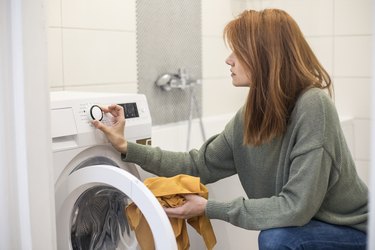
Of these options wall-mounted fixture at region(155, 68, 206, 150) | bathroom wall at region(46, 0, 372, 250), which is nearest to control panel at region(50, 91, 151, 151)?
bathroom wall at region(46, 0, 372, 250)

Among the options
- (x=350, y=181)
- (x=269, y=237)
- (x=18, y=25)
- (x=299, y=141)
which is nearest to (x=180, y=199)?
(x=269, y=237)

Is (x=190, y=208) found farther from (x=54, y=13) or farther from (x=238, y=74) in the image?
(x=54, y=13)

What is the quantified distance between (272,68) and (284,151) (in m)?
0.26

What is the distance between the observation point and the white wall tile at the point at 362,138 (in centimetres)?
313

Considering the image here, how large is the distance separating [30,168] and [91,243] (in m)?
0.66

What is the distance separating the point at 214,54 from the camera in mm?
3293

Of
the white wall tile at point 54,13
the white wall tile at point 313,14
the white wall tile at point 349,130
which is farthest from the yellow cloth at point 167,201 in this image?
the white wall tile at point 313,14

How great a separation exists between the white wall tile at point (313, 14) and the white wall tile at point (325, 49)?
36mm

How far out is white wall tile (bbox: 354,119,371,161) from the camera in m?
3.13

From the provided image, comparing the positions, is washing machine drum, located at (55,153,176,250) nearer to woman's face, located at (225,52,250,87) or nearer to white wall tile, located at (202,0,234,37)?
woman's face, located at (225,52,250,87)

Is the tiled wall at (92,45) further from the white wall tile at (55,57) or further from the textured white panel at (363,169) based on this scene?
the textured white panel at (363,169)

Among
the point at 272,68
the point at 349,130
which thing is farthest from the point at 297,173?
the point at 349,130

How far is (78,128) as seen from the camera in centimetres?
163

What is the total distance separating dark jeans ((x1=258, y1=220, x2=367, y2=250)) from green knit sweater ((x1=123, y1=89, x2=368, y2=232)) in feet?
0.07
